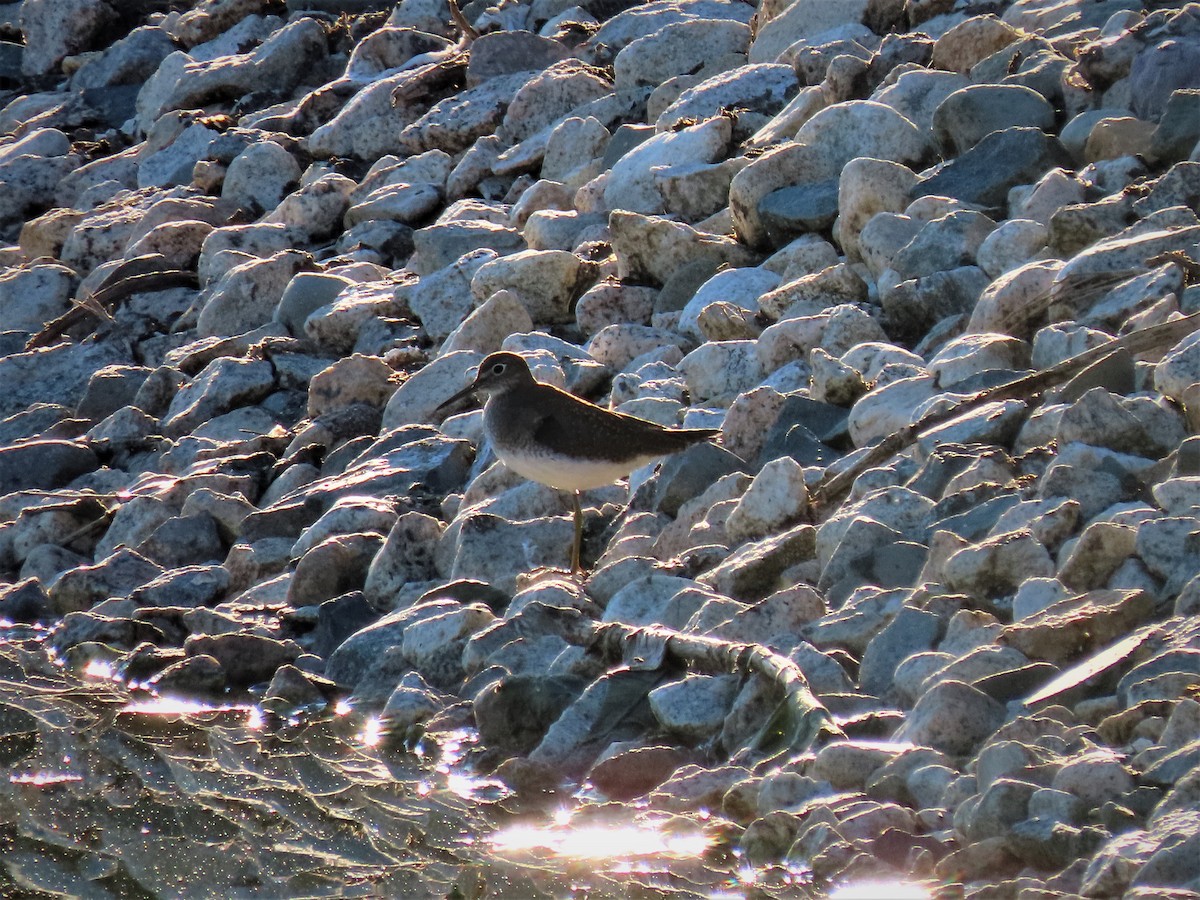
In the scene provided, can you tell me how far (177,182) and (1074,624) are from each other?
1200cm

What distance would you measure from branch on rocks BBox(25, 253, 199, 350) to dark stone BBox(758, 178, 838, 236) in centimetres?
579

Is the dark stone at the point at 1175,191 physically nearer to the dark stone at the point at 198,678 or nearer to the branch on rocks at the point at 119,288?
the dark stone at the point at 198,678

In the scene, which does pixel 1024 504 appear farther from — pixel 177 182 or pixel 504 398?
pixel 177 182

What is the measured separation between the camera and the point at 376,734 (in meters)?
7.77

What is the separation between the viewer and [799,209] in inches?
407

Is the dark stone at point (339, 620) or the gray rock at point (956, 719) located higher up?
the gray rock at point (956, 719)

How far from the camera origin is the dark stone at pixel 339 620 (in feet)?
28.6

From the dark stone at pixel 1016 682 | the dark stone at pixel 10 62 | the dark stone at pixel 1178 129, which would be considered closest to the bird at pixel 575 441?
the dark stone at pixel 1016 682

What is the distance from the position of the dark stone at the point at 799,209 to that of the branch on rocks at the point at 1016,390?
273 cm

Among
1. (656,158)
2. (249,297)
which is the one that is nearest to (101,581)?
(249,297)

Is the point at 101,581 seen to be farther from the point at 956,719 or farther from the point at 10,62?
the point at 10,62

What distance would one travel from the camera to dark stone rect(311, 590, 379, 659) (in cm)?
872

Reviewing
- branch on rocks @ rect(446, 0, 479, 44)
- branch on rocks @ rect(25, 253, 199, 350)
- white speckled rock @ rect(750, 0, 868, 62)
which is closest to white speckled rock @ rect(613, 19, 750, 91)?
white speckled rock @ rect(750, 0, 868, 62)

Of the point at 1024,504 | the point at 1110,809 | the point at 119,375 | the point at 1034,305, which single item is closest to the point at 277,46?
the point at 119,375
